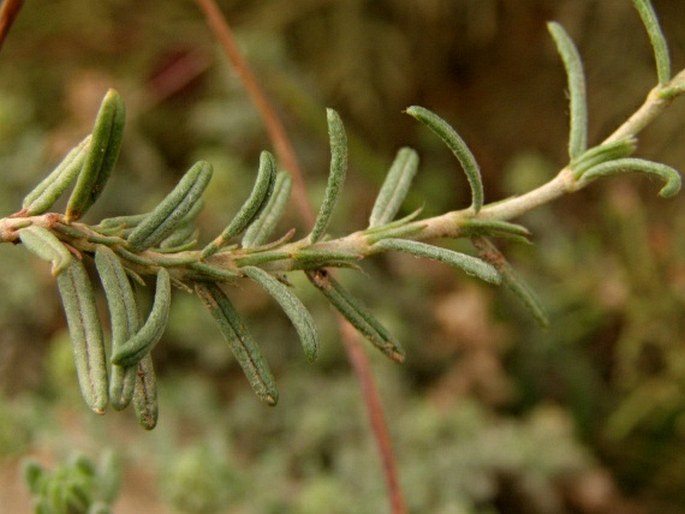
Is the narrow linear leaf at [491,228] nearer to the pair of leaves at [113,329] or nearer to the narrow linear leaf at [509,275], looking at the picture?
the narrow linear leaf at [509,275]

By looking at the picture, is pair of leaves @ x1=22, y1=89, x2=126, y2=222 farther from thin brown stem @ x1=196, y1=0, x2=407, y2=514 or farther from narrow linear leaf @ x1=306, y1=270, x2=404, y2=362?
thin brown stem @ x1=196, y1=0, x2=407, y2=514

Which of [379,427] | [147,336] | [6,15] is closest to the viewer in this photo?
[147,336]

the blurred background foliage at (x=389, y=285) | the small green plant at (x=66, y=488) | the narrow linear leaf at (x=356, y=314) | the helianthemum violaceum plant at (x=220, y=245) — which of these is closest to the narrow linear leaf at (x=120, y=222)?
the helianthemum violaceum plant at (x=220, y=245)

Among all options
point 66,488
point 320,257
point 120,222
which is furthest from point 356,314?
point 66,488

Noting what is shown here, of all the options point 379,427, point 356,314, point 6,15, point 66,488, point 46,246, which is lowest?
point 379,427

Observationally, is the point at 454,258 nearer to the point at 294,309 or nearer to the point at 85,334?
the point at 294,309

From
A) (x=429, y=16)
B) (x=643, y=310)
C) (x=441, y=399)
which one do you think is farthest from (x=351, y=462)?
(x=429, y=16)

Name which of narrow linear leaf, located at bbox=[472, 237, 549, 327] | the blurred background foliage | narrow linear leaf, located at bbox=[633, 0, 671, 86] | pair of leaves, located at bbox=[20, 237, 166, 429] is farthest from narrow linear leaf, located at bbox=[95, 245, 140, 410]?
the blurred background foliage
